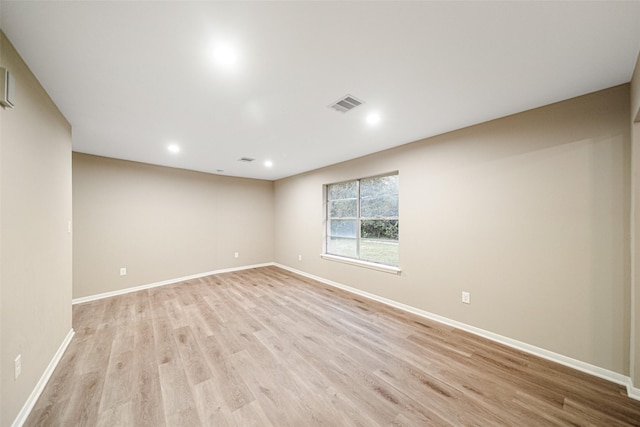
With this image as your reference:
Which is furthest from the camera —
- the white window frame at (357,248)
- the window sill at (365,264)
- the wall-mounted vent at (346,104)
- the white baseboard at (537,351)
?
the white window frame at (357,248)

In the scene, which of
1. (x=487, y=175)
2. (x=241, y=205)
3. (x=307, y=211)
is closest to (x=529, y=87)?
(x=487, y=175)

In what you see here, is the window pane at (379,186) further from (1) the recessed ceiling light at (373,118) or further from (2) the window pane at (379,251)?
(1) the recessed ceiling light at (373,118)

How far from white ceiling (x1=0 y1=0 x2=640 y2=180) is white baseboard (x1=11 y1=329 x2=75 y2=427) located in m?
2.39

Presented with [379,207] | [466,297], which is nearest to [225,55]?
[379,207]

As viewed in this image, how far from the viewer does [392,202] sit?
146 inches

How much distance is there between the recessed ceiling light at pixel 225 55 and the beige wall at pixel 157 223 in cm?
393

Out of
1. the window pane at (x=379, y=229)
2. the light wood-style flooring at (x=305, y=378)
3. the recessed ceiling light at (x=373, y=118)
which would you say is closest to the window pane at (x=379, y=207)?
the window pane at (x=379, y=229)

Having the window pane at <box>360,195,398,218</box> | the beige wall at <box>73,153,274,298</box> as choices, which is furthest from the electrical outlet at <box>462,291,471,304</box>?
the beige wall at <box>73,153,274,298</box>

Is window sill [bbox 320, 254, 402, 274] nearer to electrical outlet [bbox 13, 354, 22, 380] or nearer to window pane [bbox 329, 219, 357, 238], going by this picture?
window pane [bbox 329, 219, 357, 238]

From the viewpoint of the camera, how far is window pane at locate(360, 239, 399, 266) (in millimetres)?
3699

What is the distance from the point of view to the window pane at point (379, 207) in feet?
12.1

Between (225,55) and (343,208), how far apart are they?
3.51 meters

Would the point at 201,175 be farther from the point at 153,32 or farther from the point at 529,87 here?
the point at 529,87

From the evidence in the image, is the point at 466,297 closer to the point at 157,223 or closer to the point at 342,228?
the point at 342,228
